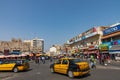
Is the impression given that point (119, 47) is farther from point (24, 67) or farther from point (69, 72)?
point (69, 72)

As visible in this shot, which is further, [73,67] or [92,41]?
[92,41]

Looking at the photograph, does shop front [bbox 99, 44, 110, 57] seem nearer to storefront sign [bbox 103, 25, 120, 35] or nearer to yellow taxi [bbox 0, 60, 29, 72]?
storefront sign [bbox 103, 25, 120, 35]

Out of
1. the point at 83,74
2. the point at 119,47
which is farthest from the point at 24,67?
the point at 119,47

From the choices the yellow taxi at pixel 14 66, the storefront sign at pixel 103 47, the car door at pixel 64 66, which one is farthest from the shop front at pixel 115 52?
the car door at pixel 64 66

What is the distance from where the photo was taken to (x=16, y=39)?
175 meters

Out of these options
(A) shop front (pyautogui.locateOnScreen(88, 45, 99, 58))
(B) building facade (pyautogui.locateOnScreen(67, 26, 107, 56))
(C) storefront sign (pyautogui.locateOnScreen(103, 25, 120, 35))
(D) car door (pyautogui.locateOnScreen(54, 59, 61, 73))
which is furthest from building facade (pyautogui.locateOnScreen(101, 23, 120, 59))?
(D) car door (pyautogui.locateOnScreen(54, 59, 61, 73))

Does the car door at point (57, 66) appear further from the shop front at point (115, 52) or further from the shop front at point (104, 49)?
the shop front at point (104, 49)

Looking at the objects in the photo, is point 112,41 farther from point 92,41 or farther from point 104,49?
point 92,41

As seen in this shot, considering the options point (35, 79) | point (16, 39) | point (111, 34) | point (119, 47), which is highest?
point (16, 39)

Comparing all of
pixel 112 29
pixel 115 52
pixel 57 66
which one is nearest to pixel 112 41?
pixel 112 29

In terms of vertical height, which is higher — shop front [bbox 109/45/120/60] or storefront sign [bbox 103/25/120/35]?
storefront sign [bbox 103/25/120/35]

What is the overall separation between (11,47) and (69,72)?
5473 inches

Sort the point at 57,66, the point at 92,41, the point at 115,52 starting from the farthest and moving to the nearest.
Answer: the point at 92,41, the point at 115,52, the point at 57,66

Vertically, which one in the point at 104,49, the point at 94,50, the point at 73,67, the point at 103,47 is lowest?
the point at 73,67
